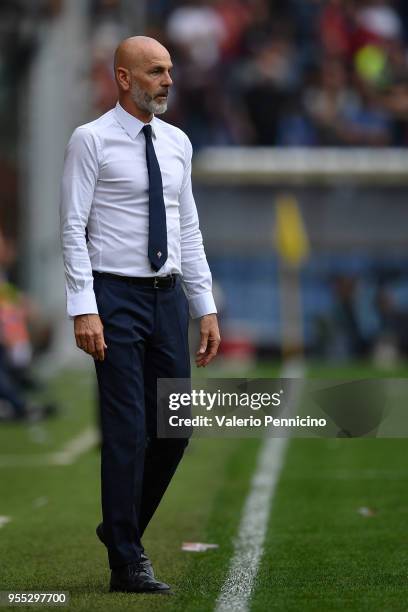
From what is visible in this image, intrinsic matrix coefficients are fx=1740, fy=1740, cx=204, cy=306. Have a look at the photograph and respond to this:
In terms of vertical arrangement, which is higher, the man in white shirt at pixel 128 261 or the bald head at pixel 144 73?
the bald head at pixel 144 73

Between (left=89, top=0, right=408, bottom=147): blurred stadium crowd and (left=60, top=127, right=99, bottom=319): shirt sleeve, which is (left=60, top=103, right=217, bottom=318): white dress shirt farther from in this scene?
(left=89, top=0, right=408, bottom=147): blurred stadium crowd

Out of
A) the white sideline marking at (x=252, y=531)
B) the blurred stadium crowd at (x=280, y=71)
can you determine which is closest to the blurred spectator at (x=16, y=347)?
the white sideline marking at (x=252, y=531)

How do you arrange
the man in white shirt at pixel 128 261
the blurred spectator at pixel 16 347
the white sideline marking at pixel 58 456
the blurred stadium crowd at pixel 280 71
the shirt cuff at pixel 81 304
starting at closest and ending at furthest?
the shirt cuff at pixel 81 304 → the man in white shirt at pixel 128 261 → the white sideline marking at pixel 58 456 → the blurred spectator at pixel 16 347 → the blurred stadium crowd at pixel 280 71

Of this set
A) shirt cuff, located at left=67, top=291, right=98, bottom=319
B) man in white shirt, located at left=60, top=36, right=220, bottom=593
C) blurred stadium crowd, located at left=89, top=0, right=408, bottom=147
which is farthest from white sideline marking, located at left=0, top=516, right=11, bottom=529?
blurred stadium crowd, located at left=89, top=0, right=408, bottom=147

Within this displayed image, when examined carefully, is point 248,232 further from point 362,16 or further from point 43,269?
point 43,269

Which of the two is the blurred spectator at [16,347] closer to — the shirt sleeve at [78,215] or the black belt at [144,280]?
the black belt at [144,280]

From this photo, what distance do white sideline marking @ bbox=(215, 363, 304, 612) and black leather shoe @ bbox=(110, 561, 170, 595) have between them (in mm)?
245

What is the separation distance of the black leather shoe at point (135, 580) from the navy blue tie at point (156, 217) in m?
1.11

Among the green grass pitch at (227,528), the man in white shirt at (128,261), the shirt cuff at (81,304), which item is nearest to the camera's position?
the shirt cuff at (81,304)

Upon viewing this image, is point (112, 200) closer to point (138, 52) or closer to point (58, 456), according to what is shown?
point (138, 52)

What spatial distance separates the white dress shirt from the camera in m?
6.31

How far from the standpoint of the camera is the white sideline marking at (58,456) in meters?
12.9

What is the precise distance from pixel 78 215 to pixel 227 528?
2940 millimetres

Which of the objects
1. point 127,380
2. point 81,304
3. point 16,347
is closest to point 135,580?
point 127,380
